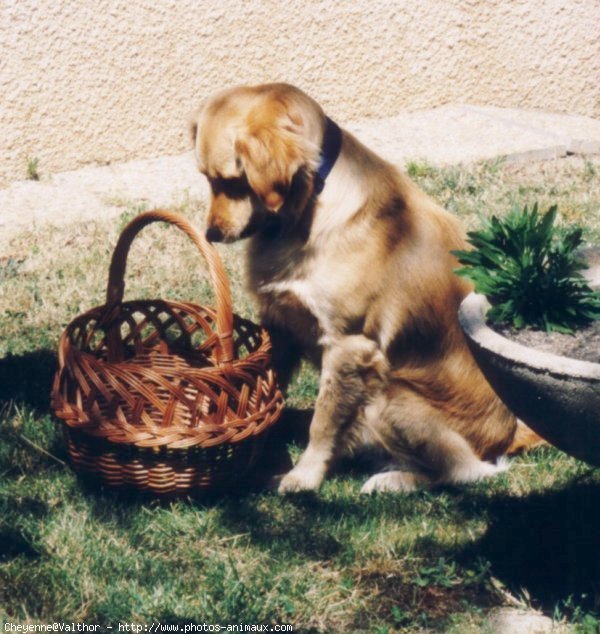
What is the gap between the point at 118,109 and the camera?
620 centimetres

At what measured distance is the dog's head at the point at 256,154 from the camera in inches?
121

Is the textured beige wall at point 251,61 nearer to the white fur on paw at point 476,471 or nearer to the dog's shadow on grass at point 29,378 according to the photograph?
the dog's shadow on grass at point 29,378

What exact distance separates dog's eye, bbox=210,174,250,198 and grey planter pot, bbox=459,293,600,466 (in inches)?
42.8

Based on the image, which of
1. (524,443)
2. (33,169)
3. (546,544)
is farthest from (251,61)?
(546,544)

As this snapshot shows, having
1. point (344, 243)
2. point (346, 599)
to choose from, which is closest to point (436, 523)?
point (346, 599)

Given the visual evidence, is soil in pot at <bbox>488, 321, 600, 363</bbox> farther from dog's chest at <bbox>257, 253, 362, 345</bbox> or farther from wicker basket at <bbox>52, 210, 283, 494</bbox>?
wicker basket at <bbox>52, 210, 283, 494</bbox>

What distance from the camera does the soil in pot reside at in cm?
255

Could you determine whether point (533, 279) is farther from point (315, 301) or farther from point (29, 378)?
point (29, 378)

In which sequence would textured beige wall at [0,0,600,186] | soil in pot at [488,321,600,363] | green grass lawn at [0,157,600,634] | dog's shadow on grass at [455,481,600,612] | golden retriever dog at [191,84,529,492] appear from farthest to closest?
1. textured beige wall at [0,0,600,186]
2. golden retriever dog at [191,84,529,492]
3. dog's shadow on grass at [455,481,600,612]
4. green grass lawn at [0,157,600,634]
5. soil in pot at [488,321,600,363]

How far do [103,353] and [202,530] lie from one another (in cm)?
94

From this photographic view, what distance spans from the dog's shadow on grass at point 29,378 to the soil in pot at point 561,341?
1884mm

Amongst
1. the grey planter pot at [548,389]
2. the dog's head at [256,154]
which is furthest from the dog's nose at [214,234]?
the grey planter pot at [548,389]

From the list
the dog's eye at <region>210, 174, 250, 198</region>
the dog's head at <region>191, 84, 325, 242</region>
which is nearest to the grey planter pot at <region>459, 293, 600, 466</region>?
the dog's head at <region>191, 84, 325, 242</region>

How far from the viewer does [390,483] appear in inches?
134
